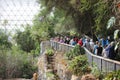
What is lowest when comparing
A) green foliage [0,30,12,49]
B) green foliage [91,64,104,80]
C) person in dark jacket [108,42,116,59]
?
green foliage [91,64,104,80]

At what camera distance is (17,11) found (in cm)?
6109

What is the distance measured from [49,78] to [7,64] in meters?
14.5

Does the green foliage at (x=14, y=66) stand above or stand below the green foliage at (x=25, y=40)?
below

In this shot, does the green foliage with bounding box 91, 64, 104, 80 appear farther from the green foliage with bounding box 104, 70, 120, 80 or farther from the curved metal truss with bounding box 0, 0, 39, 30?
the curved metal truss with bounding box 0, 0, 39, 30

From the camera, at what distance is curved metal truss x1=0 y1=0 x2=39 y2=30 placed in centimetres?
5792

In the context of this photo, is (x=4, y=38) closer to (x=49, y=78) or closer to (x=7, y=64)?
(x=7, y=64)

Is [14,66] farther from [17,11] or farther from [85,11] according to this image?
[17,11]

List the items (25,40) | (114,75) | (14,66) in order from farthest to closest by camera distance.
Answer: (25,40) < (14,66) < (114,75)

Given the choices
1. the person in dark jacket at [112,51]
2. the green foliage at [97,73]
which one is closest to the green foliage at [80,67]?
the green foliage at [97,73]

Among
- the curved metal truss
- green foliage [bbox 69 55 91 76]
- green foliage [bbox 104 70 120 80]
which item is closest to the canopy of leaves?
green foliage [bbox 69 55 91 76]

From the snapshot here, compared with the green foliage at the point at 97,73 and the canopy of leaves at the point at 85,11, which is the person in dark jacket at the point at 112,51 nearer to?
the green foliage at the point at 97,73

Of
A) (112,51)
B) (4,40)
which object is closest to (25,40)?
(4,40)

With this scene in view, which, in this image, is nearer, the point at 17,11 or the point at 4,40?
the point at 4,40

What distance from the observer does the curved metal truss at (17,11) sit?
57925mm
